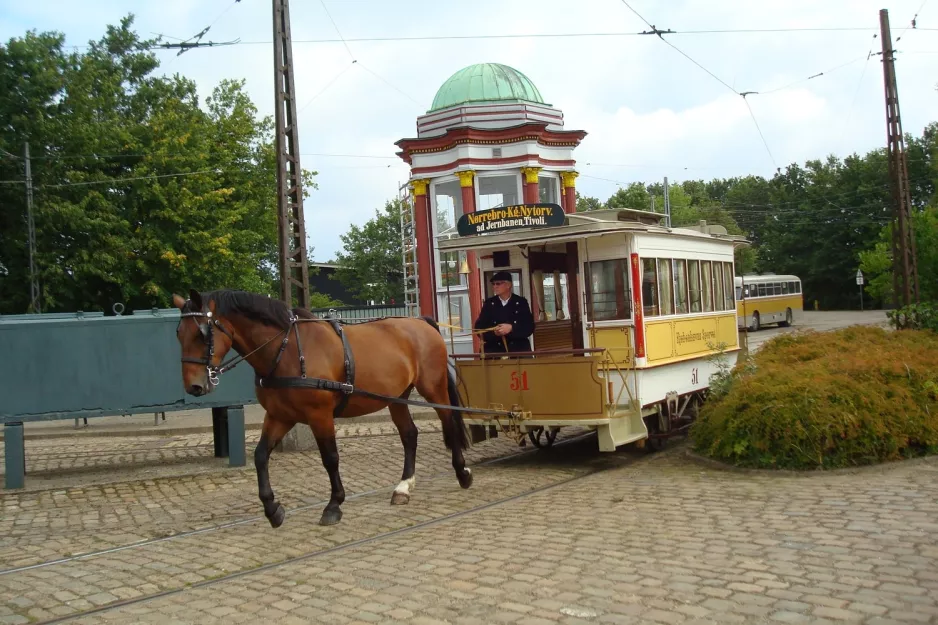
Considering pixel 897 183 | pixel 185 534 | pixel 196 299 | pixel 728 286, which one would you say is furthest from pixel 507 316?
pixel 897 183

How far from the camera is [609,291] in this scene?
35.0 feet

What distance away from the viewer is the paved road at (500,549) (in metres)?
5.09

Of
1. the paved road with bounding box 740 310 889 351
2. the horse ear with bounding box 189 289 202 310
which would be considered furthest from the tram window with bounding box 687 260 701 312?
the paved road with bounding box 740 310 889 351

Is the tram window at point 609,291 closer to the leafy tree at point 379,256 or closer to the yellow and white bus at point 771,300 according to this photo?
the yellow and white bus at point 771,300

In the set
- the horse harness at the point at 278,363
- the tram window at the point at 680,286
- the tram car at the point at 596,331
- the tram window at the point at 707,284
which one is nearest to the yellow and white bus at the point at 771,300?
the tram window at the point at 707,284

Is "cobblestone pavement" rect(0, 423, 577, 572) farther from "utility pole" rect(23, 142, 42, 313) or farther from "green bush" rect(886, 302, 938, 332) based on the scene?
"utility pole" rect(23, 142, 42, 313)

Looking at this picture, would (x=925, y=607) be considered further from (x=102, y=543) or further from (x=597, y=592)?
(x=102, y=543)

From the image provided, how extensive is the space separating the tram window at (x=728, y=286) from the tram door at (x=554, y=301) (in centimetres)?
341

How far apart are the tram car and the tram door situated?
0.01m

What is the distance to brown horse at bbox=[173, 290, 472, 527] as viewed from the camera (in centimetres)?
732

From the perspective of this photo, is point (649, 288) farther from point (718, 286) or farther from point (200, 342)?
point (200, 342)

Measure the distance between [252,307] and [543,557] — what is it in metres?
3.41

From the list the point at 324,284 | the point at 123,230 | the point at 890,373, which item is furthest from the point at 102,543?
the point at 324,284

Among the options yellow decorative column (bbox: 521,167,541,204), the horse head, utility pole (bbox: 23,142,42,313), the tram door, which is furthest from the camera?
utility pole (bbox: 23,142,42,313)
